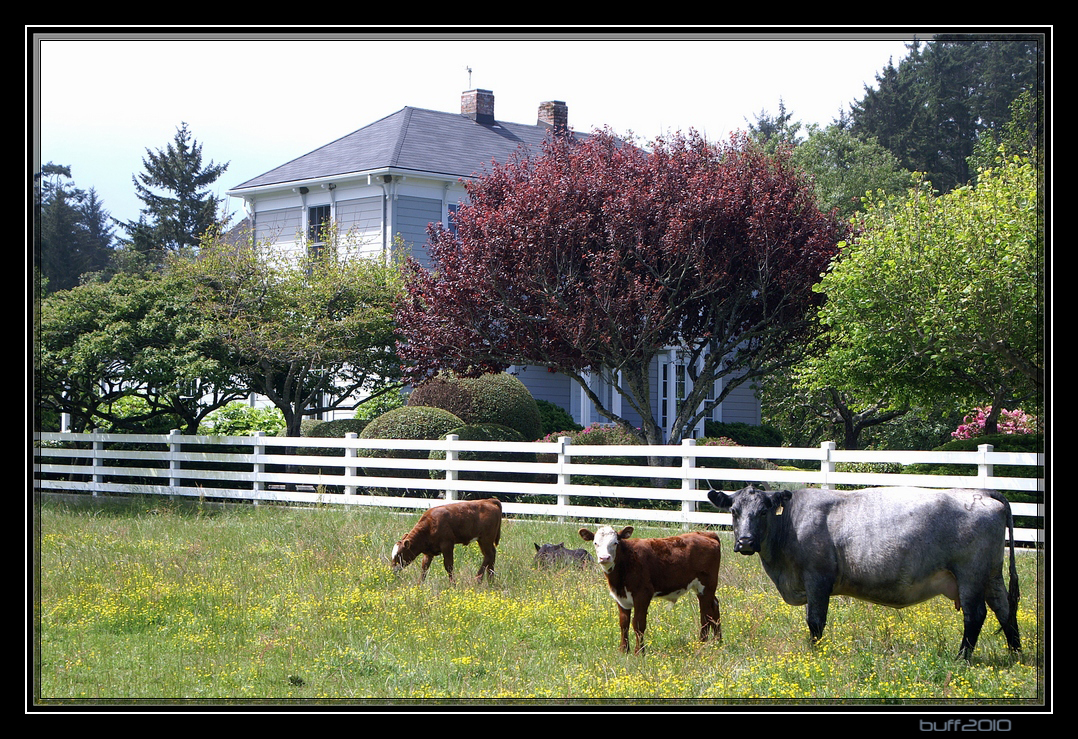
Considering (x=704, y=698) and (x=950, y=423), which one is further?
(x=950, y=423)

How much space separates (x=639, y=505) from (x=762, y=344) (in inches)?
153

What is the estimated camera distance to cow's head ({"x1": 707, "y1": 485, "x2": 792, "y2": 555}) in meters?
6.97

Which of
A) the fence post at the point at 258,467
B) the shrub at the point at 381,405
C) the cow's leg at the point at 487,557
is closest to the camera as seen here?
the cow's leg at the point at 487,557

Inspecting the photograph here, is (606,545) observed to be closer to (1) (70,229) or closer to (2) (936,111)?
(1) (70,229)

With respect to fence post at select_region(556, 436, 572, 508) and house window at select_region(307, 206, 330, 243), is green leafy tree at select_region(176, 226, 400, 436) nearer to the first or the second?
house window at select_region(307, 206, 330, 243)

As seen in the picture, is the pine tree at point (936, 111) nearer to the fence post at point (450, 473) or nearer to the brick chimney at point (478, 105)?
the fence post at point (450, 473)

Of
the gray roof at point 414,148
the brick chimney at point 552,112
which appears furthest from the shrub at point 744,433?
the brick chimney at point 552,112

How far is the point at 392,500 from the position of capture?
53.1 feet

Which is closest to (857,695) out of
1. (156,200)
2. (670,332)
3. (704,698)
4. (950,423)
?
(704,698)

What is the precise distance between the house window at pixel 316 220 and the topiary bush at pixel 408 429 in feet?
29.8

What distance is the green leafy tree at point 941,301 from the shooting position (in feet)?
46.5

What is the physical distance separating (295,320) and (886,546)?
16.5 metres

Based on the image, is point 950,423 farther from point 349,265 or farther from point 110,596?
point 110,596

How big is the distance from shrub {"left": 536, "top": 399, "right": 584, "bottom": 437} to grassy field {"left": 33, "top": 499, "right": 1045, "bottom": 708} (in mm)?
13045
